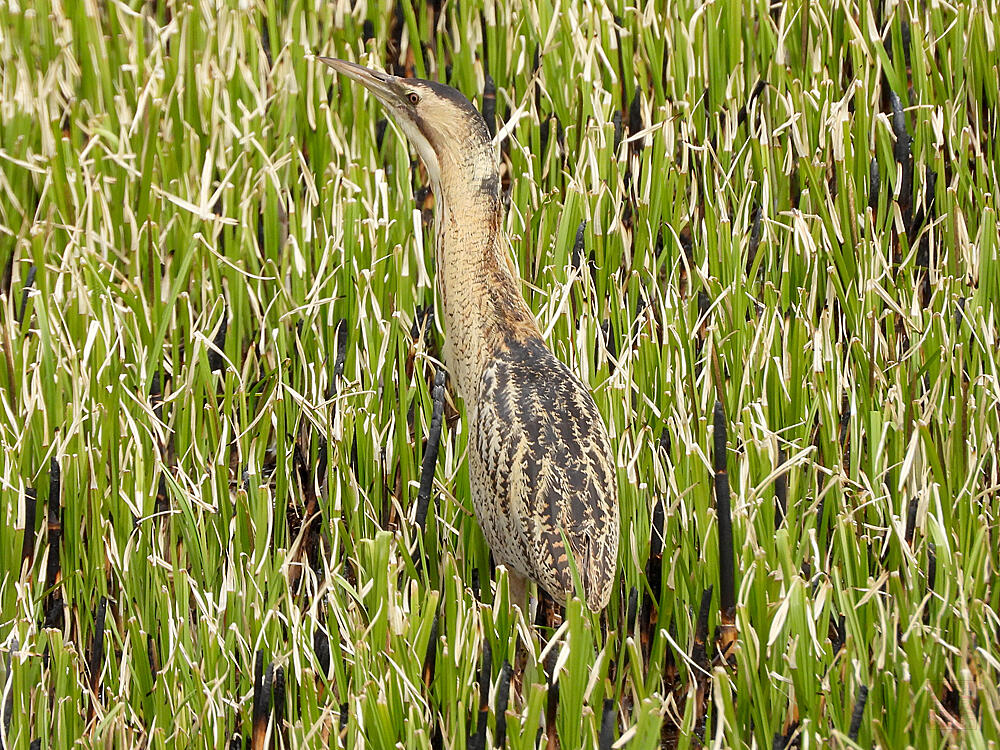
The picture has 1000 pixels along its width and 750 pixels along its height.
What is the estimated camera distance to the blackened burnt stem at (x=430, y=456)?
2576 mm

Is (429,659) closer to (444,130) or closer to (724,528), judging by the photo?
(724,528)

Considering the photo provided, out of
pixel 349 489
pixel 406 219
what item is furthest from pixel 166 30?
pixel 349 489

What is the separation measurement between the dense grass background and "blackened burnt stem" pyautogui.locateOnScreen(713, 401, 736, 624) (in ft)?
0.15

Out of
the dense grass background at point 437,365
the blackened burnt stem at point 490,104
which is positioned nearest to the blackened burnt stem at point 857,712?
the dense grass background at point 437,365

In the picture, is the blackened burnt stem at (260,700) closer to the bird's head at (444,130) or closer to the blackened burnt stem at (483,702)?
the blackened burnt stem at (483,702)

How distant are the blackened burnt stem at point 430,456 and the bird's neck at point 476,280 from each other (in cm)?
14

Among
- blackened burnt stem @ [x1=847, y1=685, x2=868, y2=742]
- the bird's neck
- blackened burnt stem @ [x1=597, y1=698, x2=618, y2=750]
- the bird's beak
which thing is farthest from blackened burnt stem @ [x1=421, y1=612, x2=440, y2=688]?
the bird's beak

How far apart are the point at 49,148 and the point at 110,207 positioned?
1.12ft

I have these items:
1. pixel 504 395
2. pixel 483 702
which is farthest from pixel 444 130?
pixel 483 702

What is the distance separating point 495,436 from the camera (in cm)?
258

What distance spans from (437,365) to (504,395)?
624 millimetres

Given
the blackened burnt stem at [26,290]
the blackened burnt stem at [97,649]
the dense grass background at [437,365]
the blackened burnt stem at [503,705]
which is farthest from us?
the blackened burnt stem at [26,290]

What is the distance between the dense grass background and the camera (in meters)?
2.42

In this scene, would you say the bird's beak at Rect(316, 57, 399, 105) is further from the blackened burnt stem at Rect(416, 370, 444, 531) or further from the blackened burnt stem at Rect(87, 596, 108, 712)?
the blackened burnt stem at Rect(87, 596, 108, 712)
